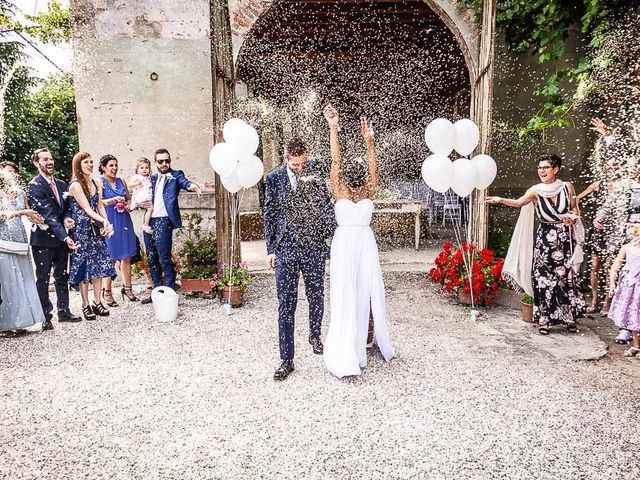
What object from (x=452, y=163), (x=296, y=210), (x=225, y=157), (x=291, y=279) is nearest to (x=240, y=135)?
(x=225, y=157)

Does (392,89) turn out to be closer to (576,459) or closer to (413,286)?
(413,286)

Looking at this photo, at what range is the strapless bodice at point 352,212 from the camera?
387 centimetres

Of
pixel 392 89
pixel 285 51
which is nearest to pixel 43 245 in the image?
pixel 285 51

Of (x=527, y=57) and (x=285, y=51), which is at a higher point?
(x=285, y=51)

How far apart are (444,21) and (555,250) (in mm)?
3807

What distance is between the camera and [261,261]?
29.1 ft

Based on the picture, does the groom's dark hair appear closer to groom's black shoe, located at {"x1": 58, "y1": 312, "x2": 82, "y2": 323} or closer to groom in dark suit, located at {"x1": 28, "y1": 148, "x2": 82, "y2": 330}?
groom in dark suit, located at {"x1": 28, "y1": 148, "x2": 82, "y2": 330}

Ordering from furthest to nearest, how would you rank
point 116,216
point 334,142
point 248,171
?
point 116,216 → point 248,171 → point 334,142

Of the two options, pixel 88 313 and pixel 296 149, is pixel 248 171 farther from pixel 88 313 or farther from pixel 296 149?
pixel 88 313

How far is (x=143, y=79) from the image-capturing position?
7152 millimetres

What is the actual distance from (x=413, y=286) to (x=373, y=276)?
330 centimetres

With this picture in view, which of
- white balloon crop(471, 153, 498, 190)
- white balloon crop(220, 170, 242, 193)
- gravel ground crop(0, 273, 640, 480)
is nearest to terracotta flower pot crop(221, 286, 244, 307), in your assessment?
gravel ground crop(0, 273, 640, 480)

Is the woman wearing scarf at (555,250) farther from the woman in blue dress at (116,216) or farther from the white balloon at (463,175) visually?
the woman in blue dress at (116,216)

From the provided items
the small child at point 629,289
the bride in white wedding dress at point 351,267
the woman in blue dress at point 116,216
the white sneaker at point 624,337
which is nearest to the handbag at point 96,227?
the woman in blue dress at point 116,216
